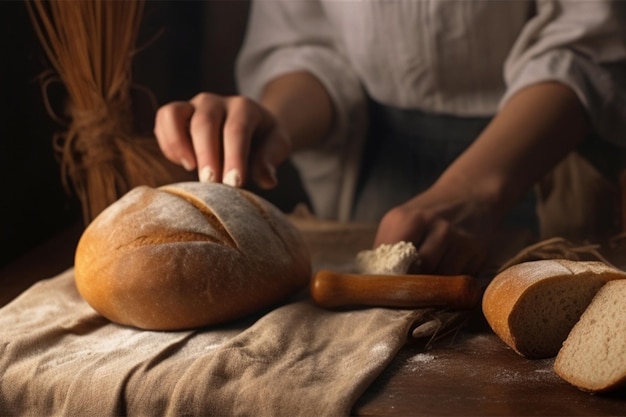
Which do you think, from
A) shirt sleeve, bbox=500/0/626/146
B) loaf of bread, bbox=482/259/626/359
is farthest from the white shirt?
loaf of bread, bbox=482/259/626/359

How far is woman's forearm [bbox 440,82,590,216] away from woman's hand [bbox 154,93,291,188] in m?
0.20

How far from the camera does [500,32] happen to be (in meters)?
1.17

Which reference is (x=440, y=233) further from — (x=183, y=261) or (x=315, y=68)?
(x=315, y=68)

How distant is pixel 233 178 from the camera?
0.94 metres

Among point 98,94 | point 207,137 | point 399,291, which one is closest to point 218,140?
point 207,137

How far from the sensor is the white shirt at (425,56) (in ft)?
3.70

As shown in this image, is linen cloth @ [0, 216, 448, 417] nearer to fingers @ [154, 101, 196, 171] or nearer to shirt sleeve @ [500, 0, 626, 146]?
fingers @ [154, 101, 196, 171]

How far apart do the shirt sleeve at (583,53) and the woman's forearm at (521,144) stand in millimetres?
15

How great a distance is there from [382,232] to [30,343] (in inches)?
13.9

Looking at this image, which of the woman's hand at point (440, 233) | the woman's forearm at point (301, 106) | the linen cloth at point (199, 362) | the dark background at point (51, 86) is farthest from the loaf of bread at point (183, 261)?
the woman's forearm at point (301, 106)

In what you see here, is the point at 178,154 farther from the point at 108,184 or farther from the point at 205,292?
the point at 205,292

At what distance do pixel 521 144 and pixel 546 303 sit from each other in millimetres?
367

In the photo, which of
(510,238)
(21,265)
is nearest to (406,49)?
(510,238)

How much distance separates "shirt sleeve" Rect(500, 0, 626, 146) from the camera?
1116 mm
